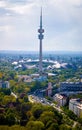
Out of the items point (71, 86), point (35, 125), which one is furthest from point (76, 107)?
point (71, 86)

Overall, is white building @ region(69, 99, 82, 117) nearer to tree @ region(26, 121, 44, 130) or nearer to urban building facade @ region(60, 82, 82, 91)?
tree @ region(26, 121, 44, 130)

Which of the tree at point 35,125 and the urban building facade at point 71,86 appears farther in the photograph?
the urban building facade at point 71,86

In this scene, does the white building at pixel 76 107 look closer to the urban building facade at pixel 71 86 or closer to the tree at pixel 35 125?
the tree at pixel 35 125

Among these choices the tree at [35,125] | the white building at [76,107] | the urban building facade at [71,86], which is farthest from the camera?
the urban building facade at [71,86]

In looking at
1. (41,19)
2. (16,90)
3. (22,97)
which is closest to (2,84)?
(16,90)

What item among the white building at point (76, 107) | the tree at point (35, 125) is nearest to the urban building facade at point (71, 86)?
the white building at point (76, 107)

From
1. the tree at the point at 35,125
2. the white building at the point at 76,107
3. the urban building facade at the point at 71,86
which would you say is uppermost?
the tree at the point at 35,125

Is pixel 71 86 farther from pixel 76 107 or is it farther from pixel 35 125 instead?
pixel 35 125

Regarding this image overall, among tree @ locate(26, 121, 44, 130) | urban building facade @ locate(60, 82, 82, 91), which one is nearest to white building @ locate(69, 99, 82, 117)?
tree @ locate(26, 121, 44, 130)

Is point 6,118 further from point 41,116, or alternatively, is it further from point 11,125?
point 41,116

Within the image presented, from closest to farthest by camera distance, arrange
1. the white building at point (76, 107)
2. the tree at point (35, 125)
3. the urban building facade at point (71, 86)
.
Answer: the tree at point (35, 125) → the white building at point (76, 107) → the urban building facade at point (71, 86)

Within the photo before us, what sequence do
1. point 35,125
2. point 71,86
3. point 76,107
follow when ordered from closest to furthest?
point 35,125
point 76,107
point 71,86
